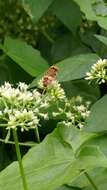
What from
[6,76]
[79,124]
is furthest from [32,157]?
[6,76]

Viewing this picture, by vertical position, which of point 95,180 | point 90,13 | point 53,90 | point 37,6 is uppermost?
point 37,6

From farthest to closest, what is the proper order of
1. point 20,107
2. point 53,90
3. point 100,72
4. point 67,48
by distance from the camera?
1. point 67,48
2. point 100,72
3. point 53,90
4. point 20,107

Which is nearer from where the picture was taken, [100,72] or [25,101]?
[25,101]

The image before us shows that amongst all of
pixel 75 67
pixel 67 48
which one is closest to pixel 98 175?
pixel 75 67

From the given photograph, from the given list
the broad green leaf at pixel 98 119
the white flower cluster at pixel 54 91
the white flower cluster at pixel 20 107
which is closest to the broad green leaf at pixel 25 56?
the broad green leaf at pixel 98 119

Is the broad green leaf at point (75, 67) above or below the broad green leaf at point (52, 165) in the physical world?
above

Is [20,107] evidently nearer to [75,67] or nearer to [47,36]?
[75,67]

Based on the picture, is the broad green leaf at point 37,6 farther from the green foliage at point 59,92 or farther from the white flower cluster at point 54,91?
the white flower cluster at point 54,91
